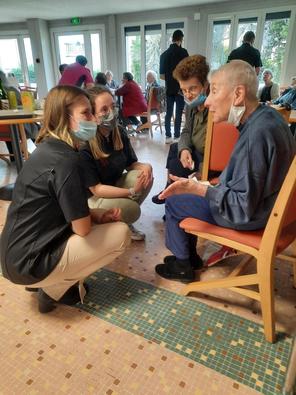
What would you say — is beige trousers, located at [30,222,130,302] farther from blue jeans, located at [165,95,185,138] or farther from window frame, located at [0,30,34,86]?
window frame, located at [0,30,34,86]

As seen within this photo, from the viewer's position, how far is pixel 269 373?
1047 mm

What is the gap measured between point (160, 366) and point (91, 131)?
1024 mm

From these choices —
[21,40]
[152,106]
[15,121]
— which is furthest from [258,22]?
[21,40]

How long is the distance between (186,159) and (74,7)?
23.4 ft

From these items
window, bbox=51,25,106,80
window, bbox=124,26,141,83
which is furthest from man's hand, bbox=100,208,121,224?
window, bbox=51,25,106,80

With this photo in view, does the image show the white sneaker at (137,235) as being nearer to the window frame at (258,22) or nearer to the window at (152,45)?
the window frame at (258,22)

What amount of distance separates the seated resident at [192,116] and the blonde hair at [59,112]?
34.9 inches

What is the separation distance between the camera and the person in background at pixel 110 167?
1595 millimetres

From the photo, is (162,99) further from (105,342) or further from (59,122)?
(105,342)

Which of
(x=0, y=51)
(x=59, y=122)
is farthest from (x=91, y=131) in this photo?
(x=0, y=51)

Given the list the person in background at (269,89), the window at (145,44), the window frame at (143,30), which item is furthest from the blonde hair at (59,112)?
the window at (145,44)

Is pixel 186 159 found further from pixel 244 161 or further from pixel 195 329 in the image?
pixel 195 329

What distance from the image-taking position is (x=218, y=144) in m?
Result: 1.71

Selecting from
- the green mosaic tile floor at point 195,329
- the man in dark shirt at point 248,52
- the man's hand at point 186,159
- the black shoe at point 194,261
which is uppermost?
the man in dark shirt at point 248,52
